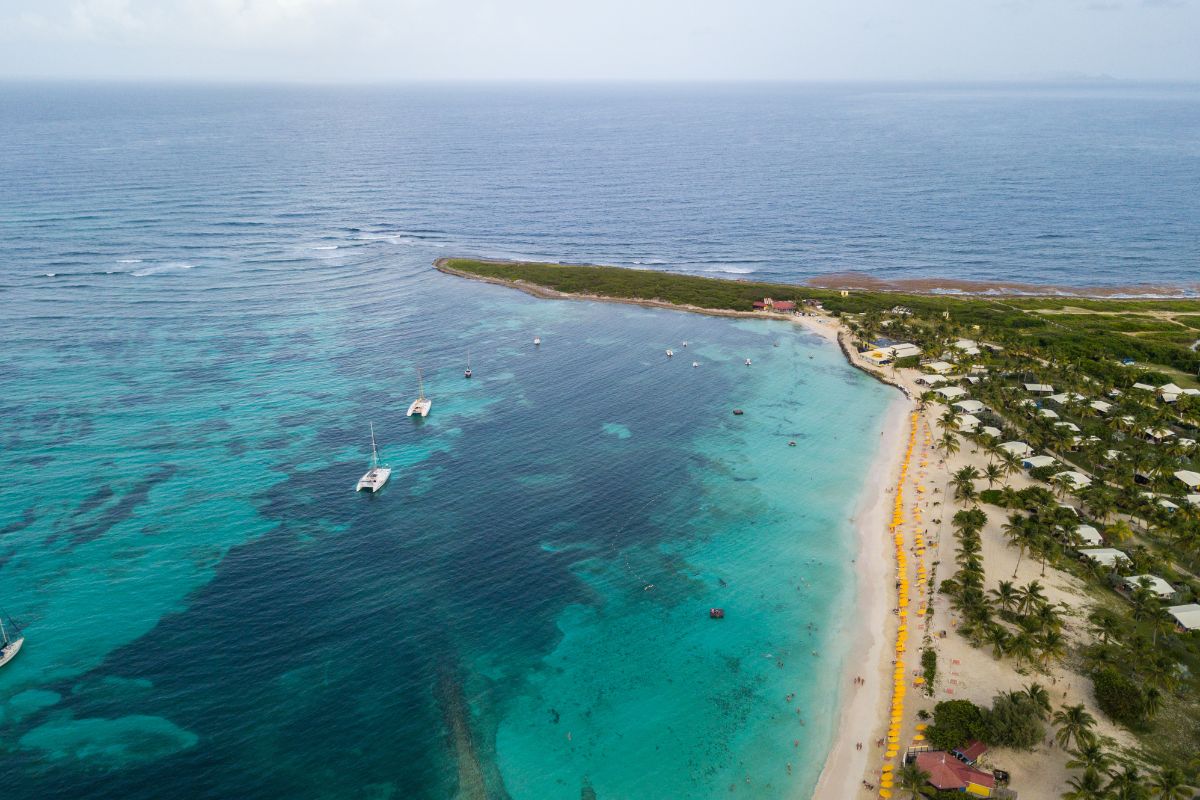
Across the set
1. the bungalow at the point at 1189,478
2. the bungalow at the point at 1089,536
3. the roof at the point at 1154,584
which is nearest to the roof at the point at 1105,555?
the bungalow at the point at 1089,536

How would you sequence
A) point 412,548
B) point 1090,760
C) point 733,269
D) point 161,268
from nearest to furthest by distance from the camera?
point 1090,760, point 412,548, point 161,268, point 733,269

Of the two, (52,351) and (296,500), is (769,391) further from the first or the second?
(52,351)

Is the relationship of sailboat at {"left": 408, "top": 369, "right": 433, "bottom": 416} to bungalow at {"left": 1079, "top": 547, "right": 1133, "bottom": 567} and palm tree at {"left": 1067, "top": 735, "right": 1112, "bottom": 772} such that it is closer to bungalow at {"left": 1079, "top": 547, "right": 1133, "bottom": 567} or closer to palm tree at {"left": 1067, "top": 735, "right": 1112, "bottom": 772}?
bungalow at {"left": 1079, "top": 547, "right": 1133, "bottom": 567}

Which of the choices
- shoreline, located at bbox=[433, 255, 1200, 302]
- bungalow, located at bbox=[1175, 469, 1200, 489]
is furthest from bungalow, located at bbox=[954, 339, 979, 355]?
bungalow, located at bbox=[1175, 469, 1200, 489]

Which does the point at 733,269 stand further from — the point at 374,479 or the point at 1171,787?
the point at 1171,787

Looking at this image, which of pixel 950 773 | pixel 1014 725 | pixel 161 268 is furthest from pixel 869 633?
pixel 161 268

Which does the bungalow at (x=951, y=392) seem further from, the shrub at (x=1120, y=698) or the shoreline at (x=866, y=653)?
the shrub at (x=1120, y=698)

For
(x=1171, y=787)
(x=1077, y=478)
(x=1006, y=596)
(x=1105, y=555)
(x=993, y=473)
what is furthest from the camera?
(x=993, y=473)
